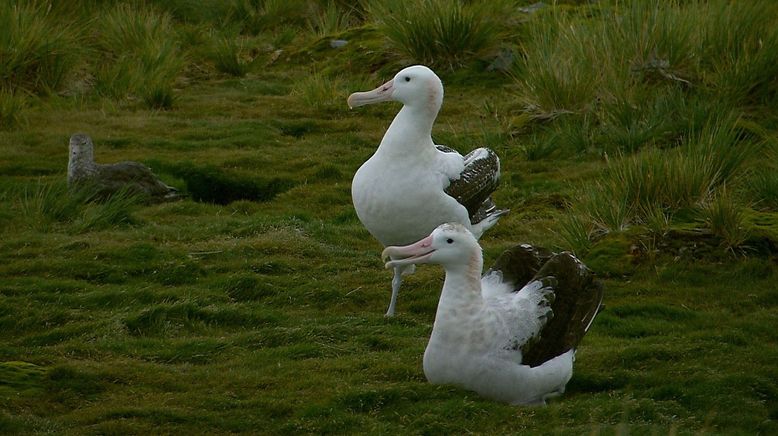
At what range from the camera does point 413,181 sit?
741 centimetres

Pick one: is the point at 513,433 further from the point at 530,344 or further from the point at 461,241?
the point at 461,241

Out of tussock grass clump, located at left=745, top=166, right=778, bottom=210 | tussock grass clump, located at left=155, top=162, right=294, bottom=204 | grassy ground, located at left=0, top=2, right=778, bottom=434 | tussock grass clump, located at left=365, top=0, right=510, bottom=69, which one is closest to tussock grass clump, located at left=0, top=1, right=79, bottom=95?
grassy ground, located at left=0, top=2, right=778, bottom=434

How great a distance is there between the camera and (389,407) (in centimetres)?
567

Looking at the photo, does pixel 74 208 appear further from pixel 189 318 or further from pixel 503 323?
pixel 503 323

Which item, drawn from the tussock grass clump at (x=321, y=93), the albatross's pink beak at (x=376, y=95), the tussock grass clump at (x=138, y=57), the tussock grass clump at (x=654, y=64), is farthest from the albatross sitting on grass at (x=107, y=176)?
the tussock grass clump at (x=654, y=64)

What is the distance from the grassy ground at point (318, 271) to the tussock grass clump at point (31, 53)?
104 mm

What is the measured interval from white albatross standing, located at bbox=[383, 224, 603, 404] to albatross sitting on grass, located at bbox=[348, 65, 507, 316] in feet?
3.49

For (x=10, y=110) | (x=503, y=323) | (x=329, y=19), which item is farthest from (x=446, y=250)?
(x=329, y=19)

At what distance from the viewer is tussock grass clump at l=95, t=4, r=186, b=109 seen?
1304cm

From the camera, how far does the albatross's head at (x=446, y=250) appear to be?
5.98 metres

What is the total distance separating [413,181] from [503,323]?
5.59 feet

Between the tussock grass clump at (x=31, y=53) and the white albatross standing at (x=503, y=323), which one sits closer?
the white albatross standing at (x=503, y=323)

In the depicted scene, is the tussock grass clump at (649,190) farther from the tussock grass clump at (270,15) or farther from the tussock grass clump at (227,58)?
the tussock grass clump at (270,15)

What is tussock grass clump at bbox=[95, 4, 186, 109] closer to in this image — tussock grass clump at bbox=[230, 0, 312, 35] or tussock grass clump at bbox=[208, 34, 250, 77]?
tussock grass clump at bbox=[208, 34, 250, 77]
